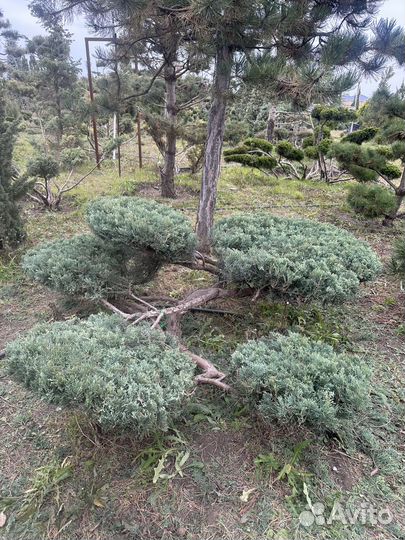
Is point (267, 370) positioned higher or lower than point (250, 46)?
lower

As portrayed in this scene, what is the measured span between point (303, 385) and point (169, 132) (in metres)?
3.88

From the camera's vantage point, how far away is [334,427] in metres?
1.17

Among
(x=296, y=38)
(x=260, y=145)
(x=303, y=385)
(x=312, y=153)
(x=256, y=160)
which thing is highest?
(x=296, y=38)

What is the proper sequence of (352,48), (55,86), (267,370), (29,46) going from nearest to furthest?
(267,370), (352,48), (55,86), (29,46)

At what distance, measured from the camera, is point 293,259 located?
1.77 meters

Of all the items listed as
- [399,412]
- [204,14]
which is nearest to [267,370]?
[399,412]

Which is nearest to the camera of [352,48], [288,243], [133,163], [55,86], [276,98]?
[352,48]

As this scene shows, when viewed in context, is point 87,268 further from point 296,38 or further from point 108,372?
point 296,38

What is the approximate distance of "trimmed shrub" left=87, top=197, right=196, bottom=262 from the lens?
69.7 inches

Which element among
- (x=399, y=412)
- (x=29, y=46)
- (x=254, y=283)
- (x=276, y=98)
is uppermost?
(x=29, y=46)

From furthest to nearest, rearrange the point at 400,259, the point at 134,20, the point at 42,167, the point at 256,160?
the point at 256,160
the point at 42,167
the point at 400,259
the point at 134,20

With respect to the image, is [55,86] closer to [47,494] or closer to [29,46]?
[29,46]

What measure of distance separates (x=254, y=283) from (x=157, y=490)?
3.27 ft
